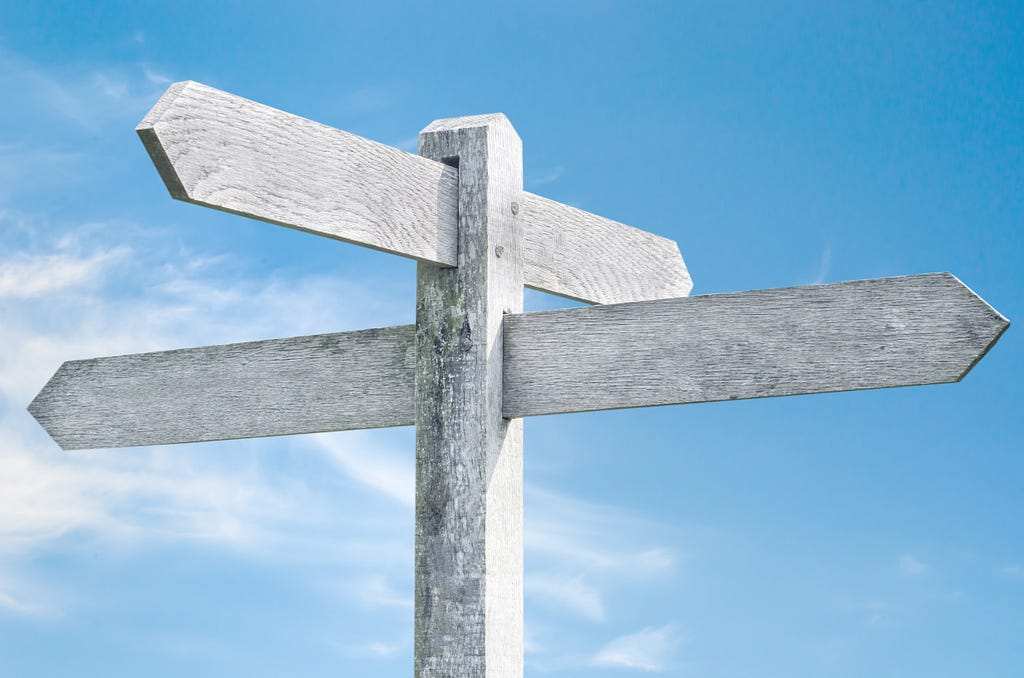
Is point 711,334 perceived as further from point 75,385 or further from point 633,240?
point 75,385

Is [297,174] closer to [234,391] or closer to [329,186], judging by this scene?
[329,186]

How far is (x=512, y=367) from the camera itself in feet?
7.55

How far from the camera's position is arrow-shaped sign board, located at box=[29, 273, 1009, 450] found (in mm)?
1970

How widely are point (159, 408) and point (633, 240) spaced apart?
4.19ft

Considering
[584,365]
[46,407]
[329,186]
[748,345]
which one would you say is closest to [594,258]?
[584,365]

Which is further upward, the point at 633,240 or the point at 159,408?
the point at 633,240

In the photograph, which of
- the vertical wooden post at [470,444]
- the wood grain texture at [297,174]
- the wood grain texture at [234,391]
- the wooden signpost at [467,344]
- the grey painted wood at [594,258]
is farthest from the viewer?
the grey painted wood at [594,258]

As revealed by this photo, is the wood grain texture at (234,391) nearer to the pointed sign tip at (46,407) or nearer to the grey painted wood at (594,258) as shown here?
the pointed sign tip at (46,407)

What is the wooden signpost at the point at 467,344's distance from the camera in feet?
6.41

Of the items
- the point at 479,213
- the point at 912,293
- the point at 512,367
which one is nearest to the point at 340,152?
the point at 479,213

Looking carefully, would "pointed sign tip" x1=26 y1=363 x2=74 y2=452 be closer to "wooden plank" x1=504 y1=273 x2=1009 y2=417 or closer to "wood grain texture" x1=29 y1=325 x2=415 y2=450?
"wood grain texture" x1=29 y1=325 x2=415 y2=450

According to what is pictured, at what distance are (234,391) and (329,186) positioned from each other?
71 cm

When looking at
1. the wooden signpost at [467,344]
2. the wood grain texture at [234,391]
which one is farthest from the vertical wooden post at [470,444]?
the wood grain texture at [234,391]

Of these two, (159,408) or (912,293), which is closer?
(912,293)
